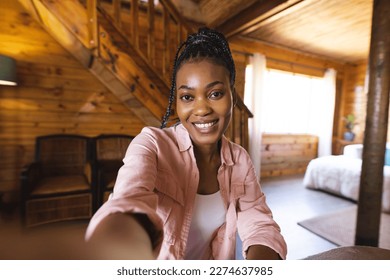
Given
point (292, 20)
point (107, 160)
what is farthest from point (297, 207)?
point (292, 20)

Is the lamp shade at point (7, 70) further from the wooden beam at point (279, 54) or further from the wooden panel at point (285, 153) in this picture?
the wooden panel at point (285, 153)

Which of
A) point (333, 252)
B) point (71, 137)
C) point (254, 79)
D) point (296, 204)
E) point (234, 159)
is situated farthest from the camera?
point (254, 79)

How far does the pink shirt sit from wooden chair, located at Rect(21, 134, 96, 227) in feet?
4.99

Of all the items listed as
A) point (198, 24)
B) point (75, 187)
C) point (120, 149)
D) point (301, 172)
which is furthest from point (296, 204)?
point (198, 24)

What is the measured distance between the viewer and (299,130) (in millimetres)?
4055

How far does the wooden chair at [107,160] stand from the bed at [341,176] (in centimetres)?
275

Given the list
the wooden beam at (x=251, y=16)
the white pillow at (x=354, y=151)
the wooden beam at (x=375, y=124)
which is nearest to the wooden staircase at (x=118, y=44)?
the wooden beam at (x=375, y=124)

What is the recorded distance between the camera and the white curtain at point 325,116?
4266 mm

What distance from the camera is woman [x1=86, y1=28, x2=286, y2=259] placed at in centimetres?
60

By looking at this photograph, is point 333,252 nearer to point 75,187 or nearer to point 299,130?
point 75,187

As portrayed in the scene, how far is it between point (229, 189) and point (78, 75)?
2284 mm

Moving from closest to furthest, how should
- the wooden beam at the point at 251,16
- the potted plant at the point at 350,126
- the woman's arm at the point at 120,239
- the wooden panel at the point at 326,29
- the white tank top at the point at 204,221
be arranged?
the woman's arm at the point at 120,239 < the white tank top at the point at 204,221 < the wooden beam at the point at 251,16 < the wooden panel at the point at 326,29 < the potted plant at the point at 350,126

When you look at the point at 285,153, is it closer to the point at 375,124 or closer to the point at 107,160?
the point at 375,124

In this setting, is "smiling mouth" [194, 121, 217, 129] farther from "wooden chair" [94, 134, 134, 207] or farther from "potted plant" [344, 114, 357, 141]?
"potted plant" [344, 114, 357, 141]
